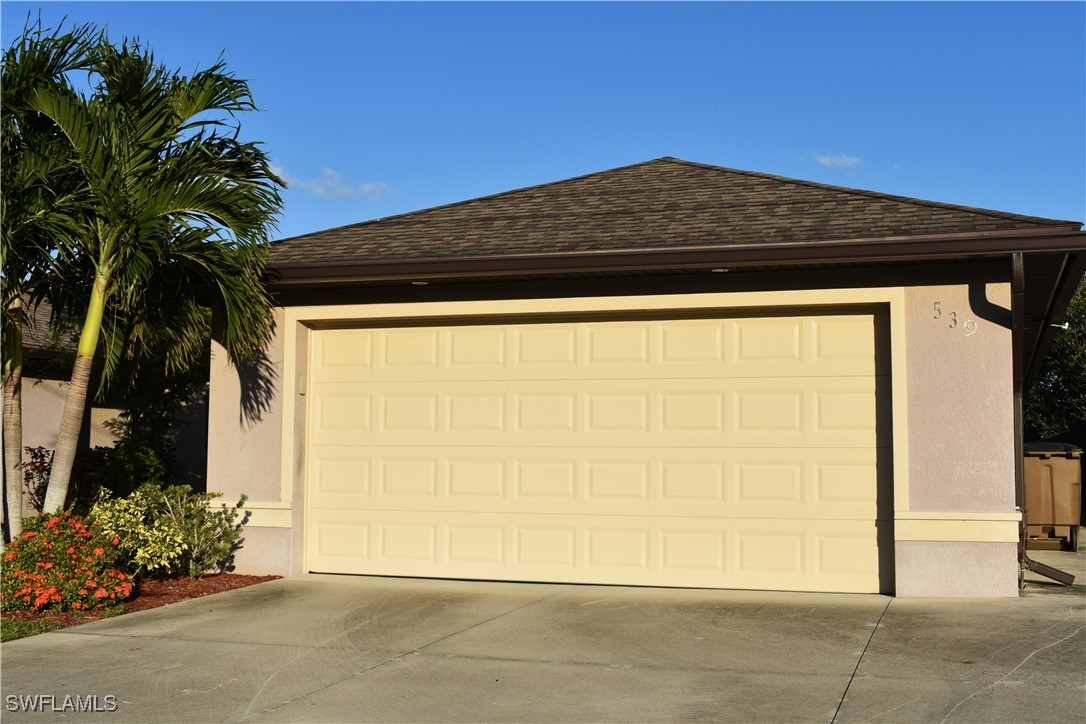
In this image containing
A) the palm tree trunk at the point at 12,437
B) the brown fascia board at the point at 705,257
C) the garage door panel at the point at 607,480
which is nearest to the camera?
the brown fascia board at the point at 705,257

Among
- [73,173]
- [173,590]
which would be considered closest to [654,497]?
[173,590]

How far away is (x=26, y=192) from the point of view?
9.30 m

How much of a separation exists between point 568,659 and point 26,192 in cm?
621

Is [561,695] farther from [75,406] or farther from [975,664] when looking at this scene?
[75,406]

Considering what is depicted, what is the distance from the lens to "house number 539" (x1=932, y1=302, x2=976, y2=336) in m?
9.67

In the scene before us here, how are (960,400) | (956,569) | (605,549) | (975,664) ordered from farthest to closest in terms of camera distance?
(605,549) < (960,400) < (956,569) < (975,664)

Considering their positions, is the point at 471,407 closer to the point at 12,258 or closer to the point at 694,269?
the point at 694,269

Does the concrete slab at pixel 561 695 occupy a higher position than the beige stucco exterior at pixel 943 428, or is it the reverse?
the beige stucco exterior at pixel 943 428

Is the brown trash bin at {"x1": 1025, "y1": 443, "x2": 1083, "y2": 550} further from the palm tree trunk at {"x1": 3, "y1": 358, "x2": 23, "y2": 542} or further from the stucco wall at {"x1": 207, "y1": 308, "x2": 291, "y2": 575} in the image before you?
the palm tree trunk at {"x1": 3, "y1": 358, "x2": 23, "y2": 542}

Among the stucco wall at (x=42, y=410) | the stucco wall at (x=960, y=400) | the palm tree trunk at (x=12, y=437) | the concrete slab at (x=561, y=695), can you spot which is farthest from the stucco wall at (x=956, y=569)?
the stucco wall at (x=42, y=410)

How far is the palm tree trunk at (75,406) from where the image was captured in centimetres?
960

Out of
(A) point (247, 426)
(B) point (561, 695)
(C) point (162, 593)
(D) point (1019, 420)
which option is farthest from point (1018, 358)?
(C) point (162, 593)

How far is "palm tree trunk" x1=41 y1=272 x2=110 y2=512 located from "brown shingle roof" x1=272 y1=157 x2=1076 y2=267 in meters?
2.17

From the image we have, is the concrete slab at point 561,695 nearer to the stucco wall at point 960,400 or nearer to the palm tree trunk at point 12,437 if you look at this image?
the stucco wall at point 960,400
